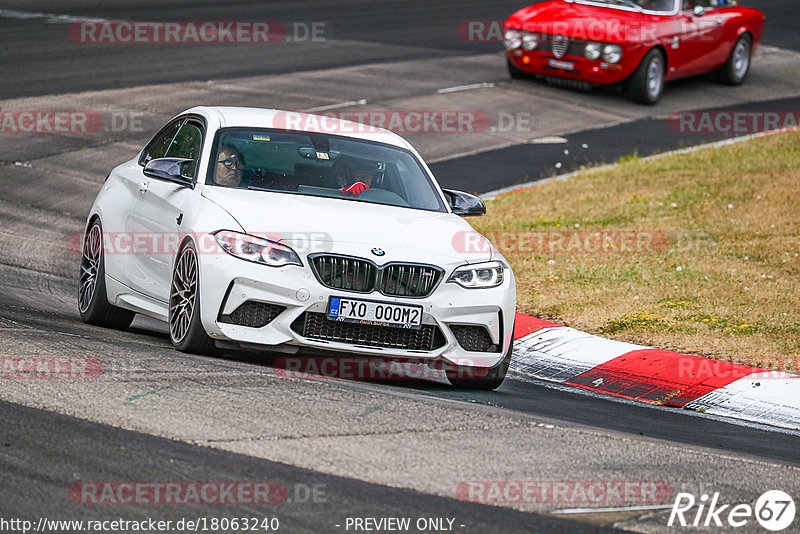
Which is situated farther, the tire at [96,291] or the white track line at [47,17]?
the white track line at [47,17]

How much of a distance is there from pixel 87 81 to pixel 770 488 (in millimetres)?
16151

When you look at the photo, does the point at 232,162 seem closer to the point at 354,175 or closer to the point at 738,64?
the point at 354,175

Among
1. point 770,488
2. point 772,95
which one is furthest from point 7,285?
point 772,95

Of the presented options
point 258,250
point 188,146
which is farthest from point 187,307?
point 188,146

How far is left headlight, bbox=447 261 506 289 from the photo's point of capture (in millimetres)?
7652

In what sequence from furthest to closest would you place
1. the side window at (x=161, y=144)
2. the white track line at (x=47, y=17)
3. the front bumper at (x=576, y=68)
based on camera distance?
the white track line at (x=47, y=17), the front bumper at (x=576, y=68), the side window at (x=161, y=144)

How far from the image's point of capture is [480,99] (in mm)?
20719

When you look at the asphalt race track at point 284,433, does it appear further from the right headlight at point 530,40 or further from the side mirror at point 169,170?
the right headlight at point 530,40

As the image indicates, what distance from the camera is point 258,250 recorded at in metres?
7.35

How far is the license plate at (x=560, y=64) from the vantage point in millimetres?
20797

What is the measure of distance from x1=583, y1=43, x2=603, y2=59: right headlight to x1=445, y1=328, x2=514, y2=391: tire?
13.2 m

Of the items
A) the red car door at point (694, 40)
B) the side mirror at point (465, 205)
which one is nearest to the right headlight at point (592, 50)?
the red car door at point (694, 40)

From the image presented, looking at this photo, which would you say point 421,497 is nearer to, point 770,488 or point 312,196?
point 770,488

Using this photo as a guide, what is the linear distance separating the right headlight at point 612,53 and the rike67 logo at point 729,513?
50.4 feet
